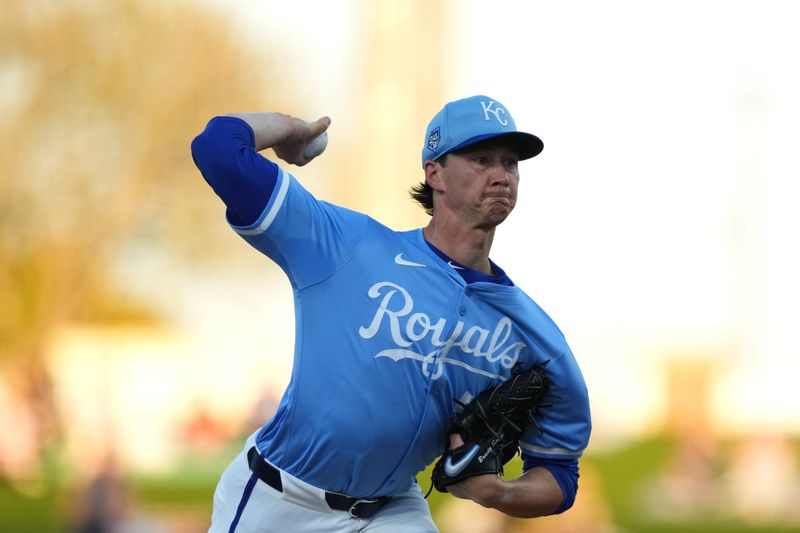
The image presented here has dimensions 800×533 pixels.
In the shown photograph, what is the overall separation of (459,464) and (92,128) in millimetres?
21242

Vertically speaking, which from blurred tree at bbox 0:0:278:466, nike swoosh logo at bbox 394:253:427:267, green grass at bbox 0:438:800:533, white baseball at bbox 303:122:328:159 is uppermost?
blurred tree at bbox 0:0:278:466

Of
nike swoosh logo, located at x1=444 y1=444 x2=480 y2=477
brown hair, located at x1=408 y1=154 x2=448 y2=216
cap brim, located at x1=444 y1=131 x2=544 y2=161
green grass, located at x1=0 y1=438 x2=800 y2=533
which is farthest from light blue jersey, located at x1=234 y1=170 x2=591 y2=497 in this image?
green grass, located at x1=0 y1=438 x2=800 y2=533

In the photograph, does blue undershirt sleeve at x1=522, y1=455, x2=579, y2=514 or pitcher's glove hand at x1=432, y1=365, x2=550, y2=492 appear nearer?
pitcher's glove hand at x1=432, y1=365, x2=550, y2=492

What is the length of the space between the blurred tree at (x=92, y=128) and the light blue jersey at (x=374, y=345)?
780 inches

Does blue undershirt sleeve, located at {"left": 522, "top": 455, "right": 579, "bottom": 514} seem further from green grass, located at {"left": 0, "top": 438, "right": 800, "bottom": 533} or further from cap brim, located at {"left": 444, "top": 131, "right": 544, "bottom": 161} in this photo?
green grass, located at {"left": 0, "top": 438, "right": 800, "bottom": 533}

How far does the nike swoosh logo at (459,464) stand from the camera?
164 inches

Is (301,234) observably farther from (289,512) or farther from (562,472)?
(562,472)

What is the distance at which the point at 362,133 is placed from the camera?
29.6m

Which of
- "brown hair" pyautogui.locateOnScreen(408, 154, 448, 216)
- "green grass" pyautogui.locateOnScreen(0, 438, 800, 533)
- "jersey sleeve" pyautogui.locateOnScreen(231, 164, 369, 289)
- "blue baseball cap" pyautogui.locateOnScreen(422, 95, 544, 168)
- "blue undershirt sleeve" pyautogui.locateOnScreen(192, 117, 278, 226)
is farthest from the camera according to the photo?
"green grass" pyautogui.locateOnScreen(0, 438, 800, 533)

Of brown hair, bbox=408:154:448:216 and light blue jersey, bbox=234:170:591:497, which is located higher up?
brown hair, bbox=408:154:448:216

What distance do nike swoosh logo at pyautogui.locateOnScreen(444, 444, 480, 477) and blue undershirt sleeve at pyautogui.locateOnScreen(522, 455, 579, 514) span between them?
39 cm

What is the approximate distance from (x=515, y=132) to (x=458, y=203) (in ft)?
0.99

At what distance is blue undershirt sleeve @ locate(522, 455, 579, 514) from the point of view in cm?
447

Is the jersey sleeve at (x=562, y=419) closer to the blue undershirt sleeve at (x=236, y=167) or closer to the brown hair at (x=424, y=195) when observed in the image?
the brown hair at (x=424, y=195)
